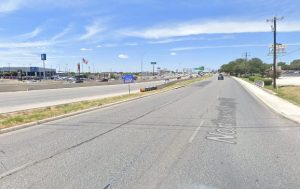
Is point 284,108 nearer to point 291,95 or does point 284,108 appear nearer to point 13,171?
point 291,95

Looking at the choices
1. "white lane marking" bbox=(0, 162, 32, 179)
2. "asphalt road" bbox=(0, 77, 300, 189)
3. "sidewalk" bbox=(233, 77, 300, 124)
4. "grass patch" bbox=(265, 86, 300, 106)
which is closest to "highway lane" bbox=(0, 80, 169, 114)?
"asphalt road" bbox=(0, 77, 300, 189)

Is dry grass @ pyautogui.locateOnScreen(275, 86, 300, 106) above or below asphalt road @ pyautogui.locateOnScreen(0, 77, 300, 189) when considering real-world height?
below

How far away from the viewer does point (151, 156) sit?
8320 millimetres

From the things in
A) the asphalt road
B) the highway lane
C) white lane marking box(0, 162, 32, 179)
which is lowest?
the highway lane

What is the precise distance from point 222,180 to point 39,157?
406 centimetres

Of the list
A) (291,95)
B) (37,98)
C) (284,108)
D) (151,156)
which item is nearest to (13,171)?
(151,156)

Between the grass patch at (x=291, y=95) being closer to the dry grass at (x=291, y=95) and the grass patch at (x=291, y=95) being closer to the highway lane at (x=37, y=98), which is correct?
the dry grass at (x=291, y=95)

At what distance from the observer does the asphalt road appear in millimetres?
6349

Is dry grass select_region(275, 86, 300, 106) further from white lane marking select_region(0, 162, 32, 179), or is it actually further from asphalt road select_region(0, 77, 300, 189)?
white lane marking select_region(0, 162, 32, 179)

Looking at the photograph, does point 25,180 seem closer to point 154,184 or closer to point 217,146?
point 154,184

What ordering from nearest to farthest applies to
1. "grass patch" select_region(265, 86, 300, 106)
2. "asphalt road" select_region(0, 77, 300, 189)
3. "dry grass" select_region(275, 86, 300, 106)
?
"asphalt road" select_region(0, 77, 300, 189), "grass patch" select_region(265, 86, 300, 106), "dry grass" select_region(275, 86, 300, 106)

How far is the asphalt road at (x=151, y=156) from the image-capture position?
635 centimetres

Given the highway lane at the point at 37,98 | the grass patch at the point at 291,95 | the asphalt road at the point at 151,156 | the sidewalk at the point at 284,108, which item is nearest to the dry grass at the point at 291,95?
the grass patch at the point at 291,95

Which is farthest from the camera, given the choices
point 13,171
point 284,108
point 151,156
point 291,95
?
point 291,95
